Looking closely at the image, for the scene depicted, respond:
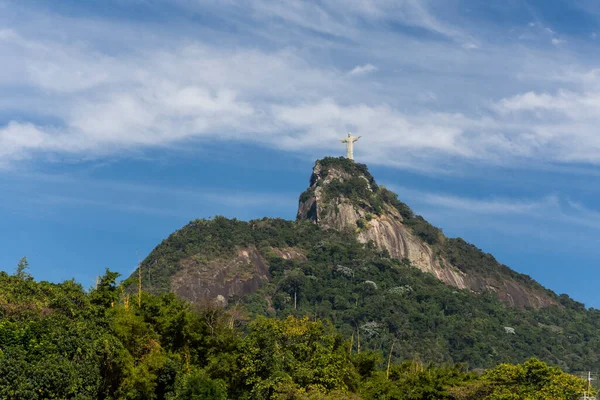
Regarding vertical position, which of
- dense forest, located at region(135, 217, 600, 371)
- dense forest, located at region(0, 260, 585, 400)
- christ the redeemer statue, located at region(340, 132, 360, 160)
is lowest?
dense forest, located at region(0, 260, 585, 400)

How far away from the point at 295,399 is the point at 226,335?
31.7ft

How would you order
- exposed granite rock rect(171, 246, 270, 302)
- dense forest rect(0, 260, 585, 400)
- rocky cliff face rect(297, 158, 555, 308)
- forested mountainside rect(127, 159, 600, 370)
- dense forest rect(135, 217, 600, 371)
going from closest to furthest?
1. dense forest rect(0, 260, 585, 400)
2. dense forest rect(135, 217, 600, 371)
3. forested mountainside rect(127, 159, 600, 370)
4. exposed granite rock rect(171, 246, 270, 302)
5. rocky cliff face rect(297, 158, 555, 308)

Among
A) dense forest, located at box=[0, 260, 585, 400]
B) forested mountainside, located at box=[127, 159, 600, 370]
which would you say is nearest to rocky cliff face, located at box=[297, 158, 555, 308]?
forested mountainside, located at box=[127, 159, 600, 370]

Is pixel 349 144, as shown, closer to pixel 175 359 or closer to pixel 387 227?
pixel 387 227

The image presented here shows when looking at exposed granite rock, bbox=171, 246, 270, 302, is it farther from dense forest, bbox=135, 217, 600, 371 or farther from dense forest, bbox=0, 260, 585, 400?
dense forest, bbox=0, 260, 585, 400

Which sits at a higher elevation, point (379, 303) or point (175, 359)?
point (379, 303)

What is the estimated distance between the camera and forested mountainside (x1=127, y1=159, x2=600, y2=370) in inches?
5379

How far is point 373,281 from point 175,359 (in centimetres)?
10542

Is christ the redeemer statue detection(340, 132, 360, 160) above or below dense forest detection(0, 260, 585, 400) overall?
above

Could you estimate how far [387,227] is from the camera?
574 feet

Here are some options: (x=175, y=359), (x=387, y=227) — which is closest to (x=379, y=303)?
(x=387, y=227)

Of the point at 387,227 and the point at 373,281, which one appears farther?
the point at 387,227

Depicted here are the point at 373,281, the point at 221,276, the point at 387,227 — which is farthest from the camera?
the point at 387,227

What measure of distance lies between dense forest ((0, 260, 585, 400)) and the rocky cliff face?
11627 cm
